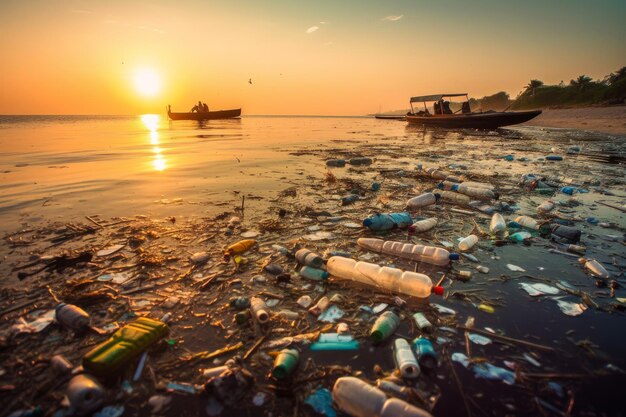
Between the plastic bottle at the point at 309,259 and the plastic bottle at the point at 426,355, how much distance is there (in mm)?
1311

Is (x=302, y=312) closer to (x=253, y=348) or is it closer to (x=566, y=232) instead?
(x=253, y=348)

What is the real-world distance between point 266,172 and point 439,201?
458 cm

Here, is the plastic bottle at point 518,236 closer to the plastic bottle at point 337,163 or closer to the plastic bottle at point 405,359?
the plastic bottle at point 405,359

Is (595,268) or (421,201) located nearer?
(595,268)

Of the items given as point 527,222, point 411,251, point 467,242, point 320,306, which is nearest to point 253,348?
point 320,306

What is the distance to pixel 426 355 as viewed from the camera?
188 cm

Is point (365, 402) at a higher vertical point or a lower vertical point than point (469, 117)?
lower

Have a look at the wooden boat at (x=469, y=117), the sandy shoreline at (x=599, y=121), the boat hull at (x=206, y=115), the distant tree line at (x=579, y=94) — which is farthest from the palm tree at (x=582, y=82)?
the boat hull at (x=206, y=115)

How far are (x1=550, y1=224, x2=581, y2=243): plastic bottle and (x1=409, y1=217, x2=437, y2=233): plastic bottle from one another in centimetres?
148

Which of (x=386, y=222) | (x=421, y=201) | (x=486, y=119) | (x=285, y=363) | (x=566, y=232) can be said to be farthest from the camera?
(x=486, y=119)

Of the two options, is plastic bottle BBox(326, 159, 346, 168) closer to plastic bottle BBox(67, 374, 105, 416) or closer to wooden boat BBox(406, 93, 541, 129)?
plastic bottle BBox(67, 374, 105, 416)

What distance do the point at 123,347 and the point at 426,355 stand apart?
2.02 meters

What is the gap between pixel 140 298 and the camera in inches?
101

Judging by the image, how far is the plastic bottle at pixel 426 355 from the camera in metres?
1.85
